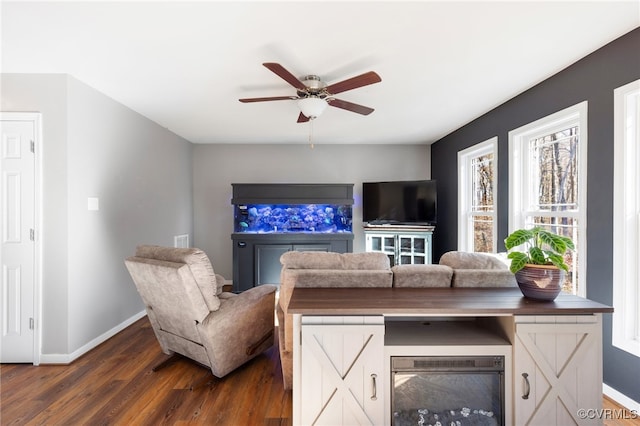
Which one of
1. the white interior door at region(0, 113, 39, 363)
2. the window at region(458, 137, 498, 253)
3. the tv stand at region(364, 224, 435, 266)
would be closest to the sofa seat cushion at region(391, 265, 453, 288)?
the window at region(458, 137, 498, 253)

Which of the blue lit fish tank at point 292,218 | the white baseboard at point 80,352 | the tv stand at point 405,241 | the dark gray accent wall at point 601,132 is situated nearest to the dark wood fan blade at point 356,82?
the dark gray accent wall at point 601,132

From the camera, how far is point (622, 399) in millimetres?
1853

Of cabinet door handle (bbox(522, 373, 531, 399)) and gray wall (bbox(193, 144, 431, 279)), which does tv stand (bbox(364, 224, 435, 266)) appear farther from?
cabinet door handle (bbox(522, 373, 531, 399))

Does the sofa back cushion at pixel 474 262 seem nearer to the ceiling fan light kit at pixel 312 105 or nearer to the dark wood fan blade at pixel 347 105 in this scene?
the dark wood fan blade at pixel 347 105

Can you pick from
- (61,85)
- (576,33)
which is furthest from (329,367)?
(61,85)

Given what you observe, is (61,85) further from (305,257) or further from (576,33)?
(576,33)

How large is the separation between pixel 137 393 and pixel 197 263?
1.01 meters

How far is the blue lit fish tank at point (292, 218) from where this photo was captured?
4531mm

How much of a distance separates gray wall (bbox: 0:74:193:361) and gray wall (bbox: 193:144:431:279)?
1.36 metres

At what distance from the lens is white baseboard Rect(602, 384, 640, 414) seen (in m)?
1.78

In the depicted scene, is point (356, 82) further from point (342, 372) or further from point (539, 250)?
point (342, 372)

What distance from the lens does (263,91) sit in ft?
8.72

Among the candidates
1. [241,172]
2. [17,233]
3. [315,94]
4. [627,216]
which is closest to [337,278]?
[315,94]

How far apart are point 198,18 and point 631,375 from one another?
11.3ft
